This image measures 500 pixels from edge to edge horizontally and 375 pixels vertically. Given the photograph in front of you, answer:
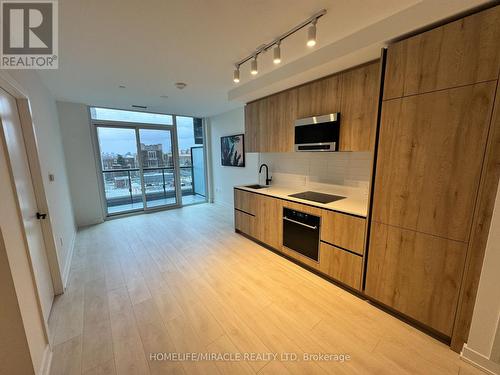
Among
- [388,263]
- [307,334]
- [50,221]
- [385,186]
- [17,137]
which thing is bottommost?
[307,334]

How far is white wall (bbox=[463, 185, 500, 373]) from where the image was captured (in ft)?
4.30

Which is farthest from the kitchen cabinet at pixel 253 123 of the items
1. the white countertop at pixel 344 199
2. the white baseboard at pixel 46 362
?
the white baseboard at pixel 46 362

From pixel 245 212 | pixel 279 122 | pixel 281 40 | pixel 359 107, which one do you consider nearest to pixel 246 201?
pixel 245 212

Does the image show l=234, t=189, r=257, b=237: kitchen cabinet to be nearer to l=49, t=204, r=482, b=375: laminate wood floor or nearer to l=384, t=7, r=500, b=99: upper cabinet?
l=49, t=204, r=482, b=375: laminate wood floor

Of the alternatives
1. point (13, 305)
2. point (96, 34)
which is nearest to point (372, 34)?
point (96, 34)

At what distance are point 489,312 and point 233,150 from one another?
4571 millimetres

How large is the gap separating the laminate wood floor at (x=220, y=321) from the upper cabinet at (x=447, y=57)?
200 cm

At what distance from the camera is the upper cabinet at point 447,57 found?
1.26m

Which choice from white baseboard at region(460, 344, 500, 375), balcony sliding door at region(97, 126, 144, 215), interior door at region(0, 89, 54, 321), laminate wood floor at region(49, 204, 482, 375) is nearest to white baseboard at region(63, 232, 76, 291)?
laminate wood floor at region(49, 204, 482, 375)

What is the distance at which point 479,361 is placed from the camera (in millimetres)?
1429

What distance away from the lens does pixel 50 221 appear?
2.18m

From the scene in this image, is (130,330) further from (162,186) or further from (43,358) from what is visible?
(162,186)

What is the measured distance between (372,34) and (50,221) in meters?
3.64

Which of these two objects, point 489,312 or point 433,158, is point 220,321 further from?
point 433,158
